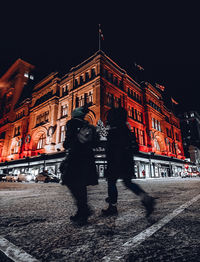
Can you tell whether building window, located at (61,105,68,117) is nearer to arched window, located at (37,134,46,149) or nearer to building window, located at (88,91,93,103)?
building window, located at (88,91,93,103)

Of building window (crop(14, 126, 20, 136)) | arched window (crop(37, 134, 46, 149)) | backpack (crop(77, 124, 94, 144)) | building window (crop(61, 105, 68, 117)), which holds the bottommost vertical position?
backpack (crop(77, 124, 94, 144))

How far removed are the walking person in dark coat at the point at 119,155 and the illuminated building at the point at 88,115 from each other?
A: 19069mm

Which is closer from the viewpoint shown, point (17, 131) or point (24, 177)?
point (24, 177)

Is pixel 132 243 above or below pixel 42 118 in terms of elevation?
below

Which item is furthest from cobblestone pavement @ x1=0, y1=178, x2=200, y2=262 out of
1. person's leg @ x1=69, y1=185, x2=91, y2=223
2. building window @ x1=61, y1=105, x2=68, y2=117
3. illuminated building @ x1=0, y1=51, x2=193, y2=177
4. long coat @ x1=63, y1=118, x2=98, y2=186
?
building window @ x1=61, y1=105, x2=68, y2=117

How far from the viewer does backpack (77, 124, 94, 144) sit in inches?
86.4

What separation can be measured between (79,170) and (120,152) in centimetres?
78

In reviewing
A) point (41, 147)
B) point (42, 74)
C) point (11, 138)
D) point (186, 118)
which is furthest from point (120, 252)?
point (186, 118)

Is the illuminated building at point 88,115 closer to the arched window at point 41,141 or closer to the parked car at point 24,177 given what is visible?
the arched window at point 41,141

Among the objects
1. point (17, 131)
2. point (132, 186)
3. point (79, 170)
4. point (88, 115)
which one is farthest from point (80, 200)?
point (17, 131)

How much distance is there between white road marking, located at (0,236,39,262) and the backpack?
1.30 metres

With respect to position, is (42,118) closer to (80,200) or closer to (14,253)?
(80,200)

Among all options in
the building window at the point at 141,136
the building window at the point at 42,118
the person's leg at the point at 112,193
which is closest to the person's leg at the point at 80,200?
the person's leg at the point at 112,193

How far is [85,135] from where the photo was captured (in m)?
2.21
